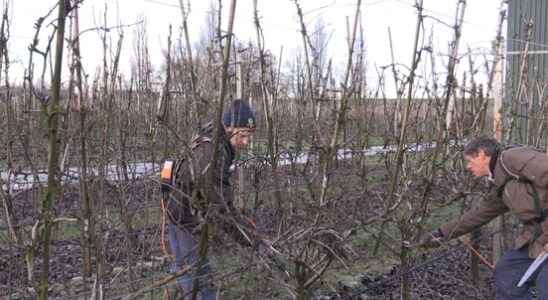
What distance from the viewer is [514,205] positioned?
10.9 ft

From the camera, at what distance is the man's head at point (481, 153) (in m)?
3.35

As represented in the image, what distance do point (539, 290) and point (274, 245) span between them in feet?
6.51

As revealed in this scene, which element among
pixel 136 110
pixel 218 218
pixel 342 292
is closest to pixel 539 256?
pixel 342 292

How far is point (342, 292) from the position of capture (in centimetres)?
416

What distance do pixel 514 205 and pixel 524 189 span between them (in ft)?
0.41

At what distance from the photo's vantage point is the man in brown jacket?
3.20m

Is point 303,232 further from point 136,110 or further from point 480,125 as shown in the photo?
point 136,110

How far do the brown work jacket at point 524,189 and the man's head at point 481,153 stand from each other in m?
0.05

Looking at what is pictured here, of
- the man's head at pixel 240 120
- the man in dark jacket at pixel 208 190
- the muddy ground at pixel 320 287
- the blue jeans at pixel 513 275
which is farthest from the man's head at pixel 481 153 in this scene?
the man in dark jacket at pixel 208 190

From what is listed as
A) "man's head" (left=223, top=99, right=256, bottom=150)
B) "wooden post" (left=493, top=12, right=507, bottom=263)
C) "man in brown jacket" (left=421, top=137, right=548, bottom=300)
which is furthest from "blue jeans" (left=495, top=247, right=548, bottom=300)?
"man's head" (left=223, top=99, right=256, bottom=150)

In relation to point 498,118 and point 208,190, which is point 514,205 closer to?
point 498,118

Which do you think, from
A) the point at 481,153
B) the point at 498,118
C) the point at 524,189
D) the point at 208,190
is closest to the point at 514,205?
the point at 524,189

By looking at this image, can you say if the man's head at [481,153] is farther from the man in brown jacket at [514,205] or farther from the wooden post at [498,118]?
the wooden post at [498,118]

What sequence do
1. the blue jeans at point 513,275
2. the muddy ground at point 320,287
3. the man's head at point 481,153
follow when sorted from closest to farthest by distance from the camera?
the man's head at point 481,153
the blue jeans at point 513,275
the muddy ground at point 320,287
